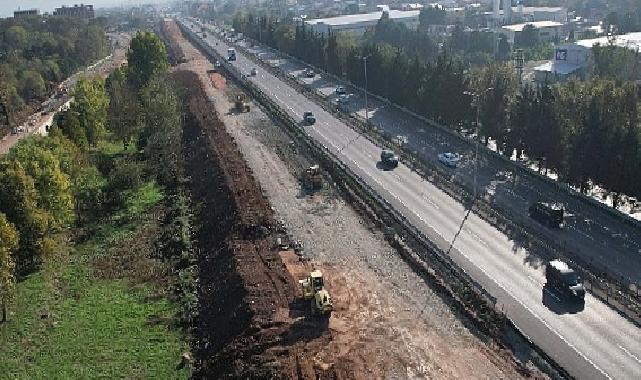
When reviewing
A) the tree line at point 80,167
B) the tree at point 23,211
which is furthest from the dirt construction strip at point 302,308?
the tree at point 23,211

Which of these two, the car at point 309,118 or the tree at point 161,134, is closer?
the tree at point 161,134

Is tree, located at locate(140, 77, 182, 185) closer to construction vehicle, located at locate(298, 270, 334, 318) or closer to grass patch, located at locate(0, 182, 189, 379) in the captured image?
grass patch, located at locate(0, 182, 189, 379)

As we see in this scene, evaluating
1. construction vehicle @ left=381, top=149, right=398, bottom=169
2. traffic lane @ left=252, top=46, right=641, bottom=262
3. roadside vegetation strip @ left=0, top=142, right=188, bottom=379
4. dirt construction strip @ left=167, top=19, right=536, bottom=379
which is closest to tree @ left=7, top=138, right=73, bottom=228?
roadside vegetation strip @ left=0, top=142, right=188, bottom=379

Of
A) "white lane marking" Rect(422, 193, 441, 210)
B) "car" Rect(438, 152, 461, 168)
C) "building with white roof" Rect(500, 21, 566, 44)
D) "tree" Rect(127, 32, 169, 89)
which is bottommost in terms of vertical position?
"building with white roof" Rect(500, 21, 566, 44)

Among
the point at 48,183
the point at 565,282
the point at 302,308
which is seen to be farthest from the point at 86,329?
the point at 565,282

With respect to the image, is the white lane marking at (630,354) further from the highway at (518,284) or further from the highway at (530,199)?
the highway at (530,199)

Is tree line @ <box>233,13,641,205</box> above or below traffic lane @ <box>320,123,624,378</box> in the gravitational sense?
above

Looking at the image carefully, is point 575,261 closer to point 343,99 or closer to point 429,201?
point 429,201
